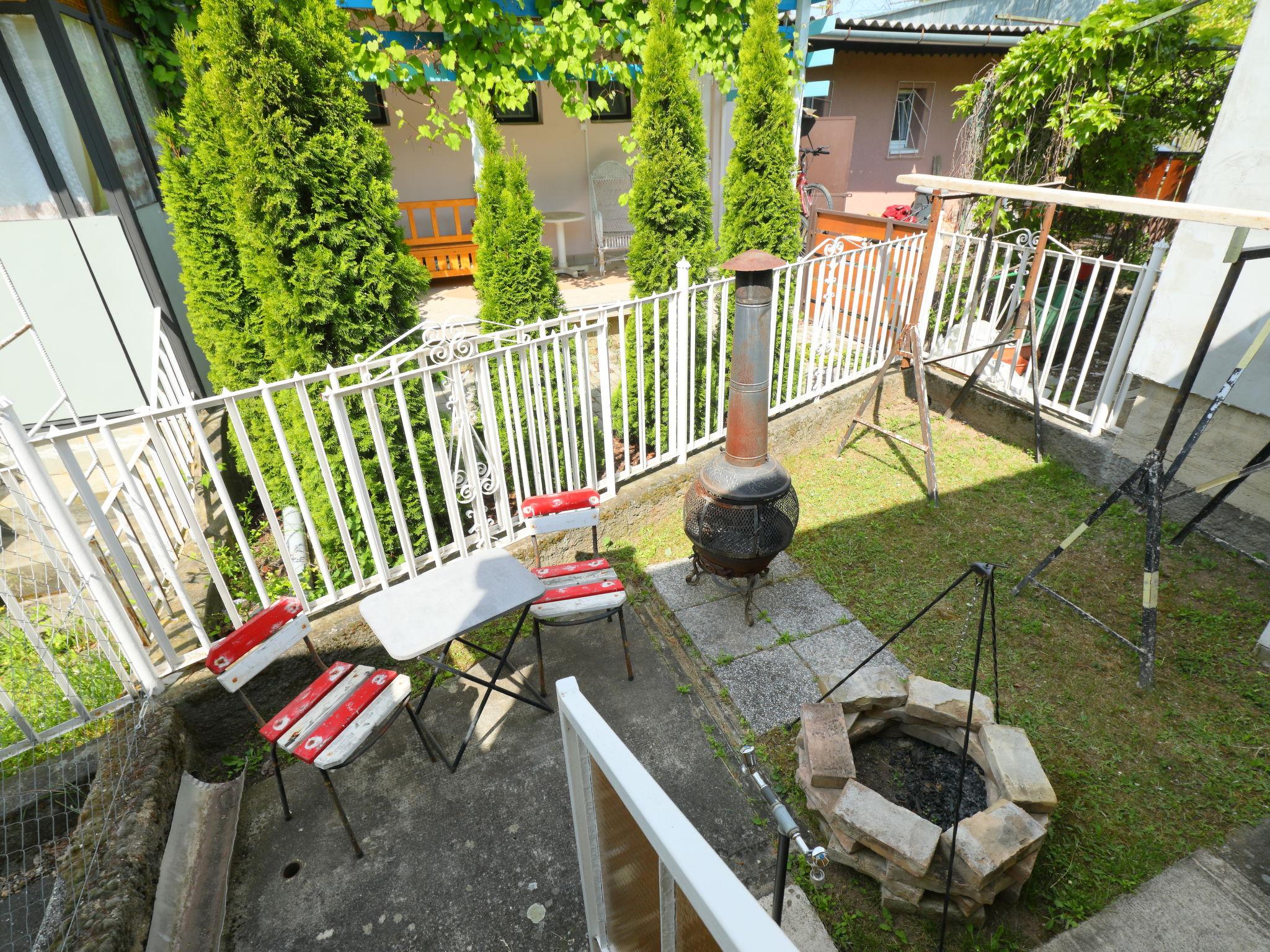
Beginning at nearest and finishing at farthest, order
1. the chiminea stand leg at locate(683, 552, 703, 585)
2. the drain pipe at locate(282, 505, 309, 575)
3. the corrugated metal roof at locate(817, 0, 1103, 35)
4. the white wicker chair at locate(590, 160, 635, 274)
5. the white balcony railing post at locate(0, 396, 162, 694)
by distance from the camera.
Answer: the white balcony railing post at locate(0, 396, 162, 694), the drain pipe at locate(282, 505, 309, 575), the chiminea stand leg at locate(683, 552, 703, 585), the white wicker chair at locate(590, 160, 635, 274), the corrugated metal roof at locate(817, 0, 1103, 35)

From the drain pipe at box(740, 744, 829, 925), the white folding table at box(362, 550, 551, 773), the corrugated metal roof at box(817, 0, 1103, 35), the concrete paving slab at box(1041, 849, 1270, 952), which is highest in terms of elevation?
the corrugated metal roof at box(817, 0, 1103, 35)

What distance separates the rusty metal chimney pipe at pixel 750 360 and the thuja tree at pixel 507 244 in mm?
2000

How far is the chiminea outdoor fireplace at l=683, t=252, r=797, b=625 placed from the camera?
3371mm

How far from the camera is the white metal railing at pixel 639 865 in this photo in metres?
0.90

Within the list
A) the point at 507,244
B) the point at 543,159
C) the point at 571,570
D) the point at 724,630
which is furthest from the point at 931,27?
the point at 571,570

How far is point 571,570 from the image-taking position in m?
3.38

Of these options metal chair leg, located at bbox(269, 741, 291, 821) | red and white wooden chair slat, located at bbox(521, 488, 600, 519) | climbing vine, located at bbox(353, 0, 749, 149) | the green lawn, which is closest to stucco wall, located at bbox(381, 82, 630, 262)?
climbing vine, located at bbox(353, 0, 749, 149)

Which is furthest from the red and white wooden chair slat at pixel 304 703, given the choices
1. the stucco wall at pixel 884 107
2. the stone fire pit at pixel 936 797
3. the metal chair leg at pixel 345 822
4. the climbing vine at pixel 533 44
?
the stucco wall at pixel 884 107

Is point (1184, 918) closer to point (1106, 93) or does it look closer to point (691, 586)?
point (691, 586)

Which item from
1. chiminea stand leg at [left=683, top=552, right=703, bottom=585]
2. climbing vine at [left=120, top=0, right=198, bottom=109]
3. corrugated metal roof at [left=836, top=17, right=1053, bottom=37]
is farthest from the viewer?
corrugated metal roof at [left=836, top=17, right=1053, bottom=37]

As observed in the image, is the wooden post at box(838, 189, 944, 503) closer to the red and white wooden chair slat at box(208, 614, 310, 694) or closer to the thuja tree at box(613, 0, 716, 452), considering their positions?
the thuja tree at box(613, 0, 716, 452)

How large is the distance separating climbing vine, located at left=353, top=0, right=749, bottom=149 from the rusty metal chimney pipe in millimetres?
4254

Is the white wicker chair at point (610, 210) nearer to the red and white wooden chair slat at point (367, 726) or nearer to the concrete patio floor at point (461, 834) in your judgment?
the concrete patio floor at point (461, 834)

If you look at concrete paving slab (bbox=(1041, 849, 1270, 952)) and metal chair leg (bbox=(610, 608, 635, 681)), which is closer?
concrete paving slab (bbox=(1041, 849, 1270, 952))
